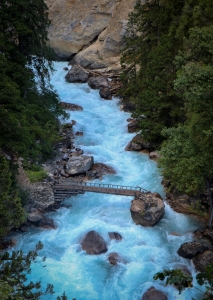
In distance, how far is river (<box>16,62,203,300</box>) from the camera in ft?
47.3

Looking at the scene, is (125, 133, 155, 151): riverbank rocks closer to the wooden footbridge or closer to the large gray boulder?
the large gray boulder

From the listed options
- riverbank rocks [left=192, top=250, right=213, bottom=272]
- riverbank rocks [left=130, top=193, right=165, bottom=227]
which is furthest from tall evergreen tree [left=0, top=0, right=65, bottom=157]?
riverbank rocks [left=192, top=250, right=213, bottom=272]

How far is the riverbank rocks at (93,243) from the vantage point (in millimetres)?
16062

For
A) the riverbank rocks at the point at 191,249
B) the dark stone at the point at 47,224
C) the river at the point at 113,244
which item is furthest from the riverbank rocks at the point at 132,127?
the riverbank rocks at the point at 191,249

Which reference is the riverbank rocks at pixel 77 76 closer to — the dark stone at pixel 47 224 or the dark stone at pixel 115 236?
the dark stone at pixel 47 224

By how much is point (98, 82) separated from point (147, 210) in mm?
20483

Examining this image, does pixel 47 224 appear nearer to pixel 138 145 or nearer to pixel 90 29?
pixel 138 145

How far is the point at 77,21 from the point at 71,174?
92.0 ft

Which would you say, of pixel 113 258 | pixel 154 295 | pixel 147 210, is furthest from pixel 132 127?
pixel 154 295

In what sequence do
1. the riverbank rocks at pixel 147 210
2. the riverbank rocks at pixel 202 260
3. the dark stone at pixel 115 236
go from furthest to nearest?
1. the riverbank rocks at pixel 147 210
2. the dark stone at pixel 115 236
3. the riverbank rocks at pixel 202 260

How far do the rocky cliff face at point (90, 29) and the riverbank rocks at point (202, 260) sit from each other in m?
27.3

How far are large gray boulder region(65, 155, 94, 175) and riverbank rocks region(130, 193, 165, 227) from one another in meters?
4.75

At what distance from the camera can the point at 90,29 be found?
4262 centimetres

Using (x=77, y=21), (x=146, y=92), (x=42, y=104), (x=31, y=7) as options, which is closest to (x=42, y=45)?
(x=31, y=7)
